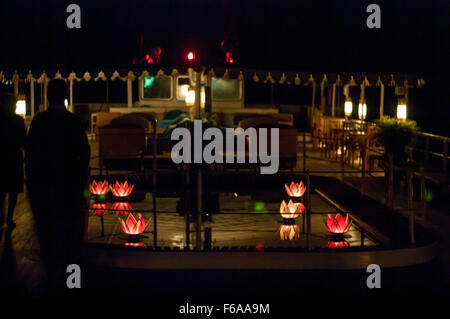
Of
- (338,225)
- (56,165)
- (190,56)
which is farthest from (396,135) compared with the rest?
(56,165)

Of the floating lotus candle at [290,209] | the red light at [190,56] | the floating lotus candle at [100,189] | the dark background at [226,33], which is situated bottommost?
the floating lotus candle at [290,209]

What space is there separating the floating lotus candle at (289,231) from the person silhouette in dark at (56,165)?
9.46 ft

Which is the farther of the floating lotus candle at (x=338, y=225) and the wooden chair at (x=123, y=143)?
the wooden chair at (x=123, y=143)

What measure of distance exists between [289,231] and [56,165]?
11.1ft

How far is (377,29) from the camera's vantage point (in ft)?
27.1

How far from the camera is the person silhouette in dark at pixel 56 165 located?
485cm

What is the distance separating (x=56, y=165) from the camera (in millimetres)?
4840

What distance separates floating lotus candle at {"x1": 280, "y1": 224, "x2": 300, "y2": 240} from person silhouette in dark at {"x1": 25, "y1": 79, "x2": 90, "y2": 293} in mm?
2884

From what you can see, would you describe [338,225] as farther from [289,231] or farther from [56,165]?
[56,165]

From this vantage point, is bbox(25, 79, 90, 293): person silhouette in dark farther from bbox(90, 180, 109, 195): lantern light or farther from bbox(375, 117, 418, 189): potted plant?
bbox(375, 117, 418, 189): potted plant

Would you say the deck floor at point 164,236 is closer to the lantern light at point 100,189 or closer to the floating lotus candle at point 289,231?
the floating lotus candle at point 289,231

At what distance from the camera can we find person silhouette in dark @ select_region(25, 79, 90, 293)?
4.85 m

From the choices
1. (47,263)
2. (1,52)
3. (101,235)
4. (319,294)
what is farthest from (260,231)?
(1,52)

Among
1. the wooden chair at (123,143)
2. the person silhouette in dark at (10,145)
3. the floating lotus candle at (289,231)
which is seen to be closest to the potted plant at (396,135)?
the floating lotus candle at (289,231)
